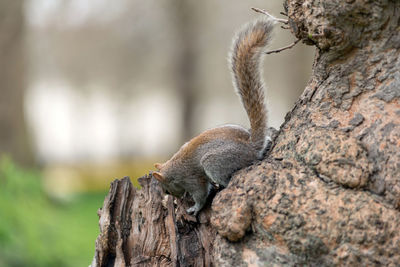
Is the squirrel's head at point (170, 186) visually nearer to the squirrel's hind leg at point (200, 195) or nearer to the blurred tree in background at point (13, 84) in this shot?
the squirrel's hind leg at point (200, 195)

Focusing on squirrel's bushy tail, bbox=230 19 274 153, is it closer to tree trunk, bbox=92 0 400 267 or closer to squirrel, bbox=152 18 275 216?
squirrel, bbox=152 18 275 216

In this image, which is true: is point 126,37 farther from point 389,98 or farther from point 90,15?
point 389,98

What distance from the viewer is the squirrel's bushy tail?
66.9 inches

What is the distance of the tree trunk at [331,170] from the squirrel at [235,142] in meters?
0.23

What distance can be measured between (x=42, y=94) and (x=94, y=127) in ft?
14.7

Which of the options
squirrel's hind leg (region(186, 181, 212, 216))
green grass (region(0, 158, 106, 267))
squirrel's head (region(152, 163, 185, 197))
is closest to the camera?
squirrel's hind leg (region(186, 181, 212, 216))

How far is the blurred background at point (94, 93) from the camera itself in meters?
4.32

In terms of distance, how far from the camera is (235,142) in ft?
6.16

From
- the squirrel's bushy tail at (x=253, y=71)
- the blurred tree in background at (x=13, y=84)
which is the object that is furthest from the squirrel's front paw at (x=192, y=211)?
the blurred tree in background at (x=13, y=84)

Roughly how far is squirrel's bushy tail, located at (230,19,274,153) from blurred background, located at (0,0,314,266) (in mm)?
66

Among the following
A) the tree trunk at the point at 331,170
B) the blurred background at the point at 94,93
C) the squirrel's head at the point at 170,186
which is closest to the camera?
the tree trunk at the point at 331,170

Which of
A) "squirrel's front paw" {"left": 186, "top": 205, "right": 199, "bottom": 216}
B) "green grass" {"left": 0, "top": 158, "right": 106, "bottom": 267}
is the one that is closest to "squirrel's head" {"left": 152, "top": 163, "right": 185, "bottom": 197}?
"squirrel's front paw" {"left": 186, "top": 205, "right": 199, "bottom": 216}

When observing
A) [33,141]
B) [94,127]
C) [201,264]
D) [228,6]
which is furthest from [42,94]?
[201,264]

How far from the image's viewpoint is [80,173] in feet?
40.5
